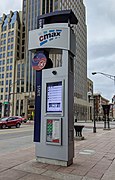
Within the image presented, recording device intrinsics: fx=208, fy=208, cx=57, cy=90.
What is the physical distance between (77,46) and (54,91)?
287ft

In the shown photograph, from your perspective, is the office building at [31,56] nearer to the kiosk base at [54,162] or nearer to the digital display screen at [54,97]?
the digital display screen at [54,97]

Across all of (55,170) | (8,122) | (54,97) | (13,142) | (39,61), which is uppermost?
(39,61)

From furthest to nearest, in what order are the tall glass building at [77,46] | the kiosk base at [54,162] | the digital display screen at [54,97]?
the tall glass building at [77,46]
the digital display screen at [54,97]
the kiosk base at [54,162]

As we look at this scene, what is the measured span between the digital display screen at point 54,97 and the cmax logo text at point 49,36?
1.56 metres

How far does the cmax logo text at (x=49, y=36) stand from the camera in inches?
278

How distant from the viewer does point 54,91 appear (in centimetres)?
695

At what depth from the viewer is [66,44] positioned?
691cm

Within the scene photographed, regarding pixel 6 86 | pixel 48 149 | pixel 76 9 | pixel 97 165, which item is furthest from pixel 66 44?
→ pixel 76 9

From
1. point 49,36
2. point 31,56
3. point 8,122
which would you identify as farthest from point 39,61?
point 31,56

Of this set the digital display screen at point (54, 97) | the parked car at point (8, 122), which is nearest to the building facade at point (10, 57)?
the parked car at point (8, 122)

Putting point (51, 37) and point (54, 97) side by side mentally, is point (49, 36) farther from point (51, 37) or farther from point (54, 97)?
point (54, 97)

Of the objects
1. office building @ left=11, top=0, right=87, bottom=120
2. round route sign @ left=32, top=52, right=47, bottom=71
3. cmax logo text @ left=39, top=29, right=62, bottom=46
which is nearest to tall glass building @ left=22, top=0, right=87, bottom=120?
office building @ left=11, top=0, right=87, bottom=120

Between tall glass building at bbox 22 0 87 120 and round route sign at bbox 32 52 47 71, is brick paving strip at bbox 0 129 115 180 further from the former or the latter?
tall glass building at bbox 22 0 87 120

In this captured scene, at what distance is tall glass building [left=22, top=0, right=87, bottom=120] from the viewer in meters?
80.4
